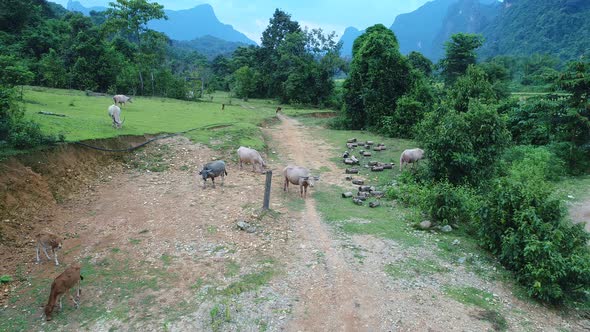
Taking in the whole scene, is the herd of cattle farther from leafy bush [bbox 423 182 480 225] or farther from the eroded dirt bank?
leafy bush [bbox 423 182 480 225]

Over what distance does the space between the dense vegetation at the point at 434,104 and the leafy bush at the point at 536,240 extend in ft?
0.10

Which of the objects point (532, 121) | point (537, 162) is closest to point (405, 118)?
point (532, 121)

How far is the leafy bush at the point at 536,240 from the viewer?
8406 millimetres

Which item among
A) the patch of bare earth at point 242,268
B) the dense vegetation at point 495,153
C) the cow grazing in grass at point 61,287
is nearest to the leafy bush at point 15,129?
the patch of bare earth at point 242,268

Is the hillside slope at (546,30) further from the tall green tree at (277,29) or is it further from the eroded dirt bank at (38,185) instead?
the eroded dirt bank at (38,185)

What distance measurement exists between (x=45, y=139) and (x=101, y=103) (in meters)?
14.2

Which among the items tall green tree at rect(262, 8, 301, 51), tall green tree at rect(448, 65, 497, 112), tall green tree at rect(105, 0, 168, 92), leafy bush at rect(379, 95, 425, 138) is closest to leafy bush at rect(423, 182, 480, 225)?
tall green tree at rect(448, 65, 497, 112)

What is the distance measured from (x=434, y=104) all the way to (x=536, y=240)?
14164mm

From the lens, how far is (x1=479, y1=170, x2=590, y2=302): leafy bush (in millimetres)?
8406

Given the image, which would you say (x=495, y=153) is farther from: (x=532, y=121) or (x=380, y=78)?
(x=380, y=78)

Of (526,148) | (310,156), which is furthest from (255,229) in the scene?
(526,148)

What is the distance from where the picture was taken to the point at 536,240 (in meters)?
8.88

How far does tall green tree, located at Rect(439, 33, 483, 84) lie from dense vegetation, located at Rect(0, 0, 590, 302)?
0.41 feet

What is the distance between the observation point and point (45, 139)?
12.8m
